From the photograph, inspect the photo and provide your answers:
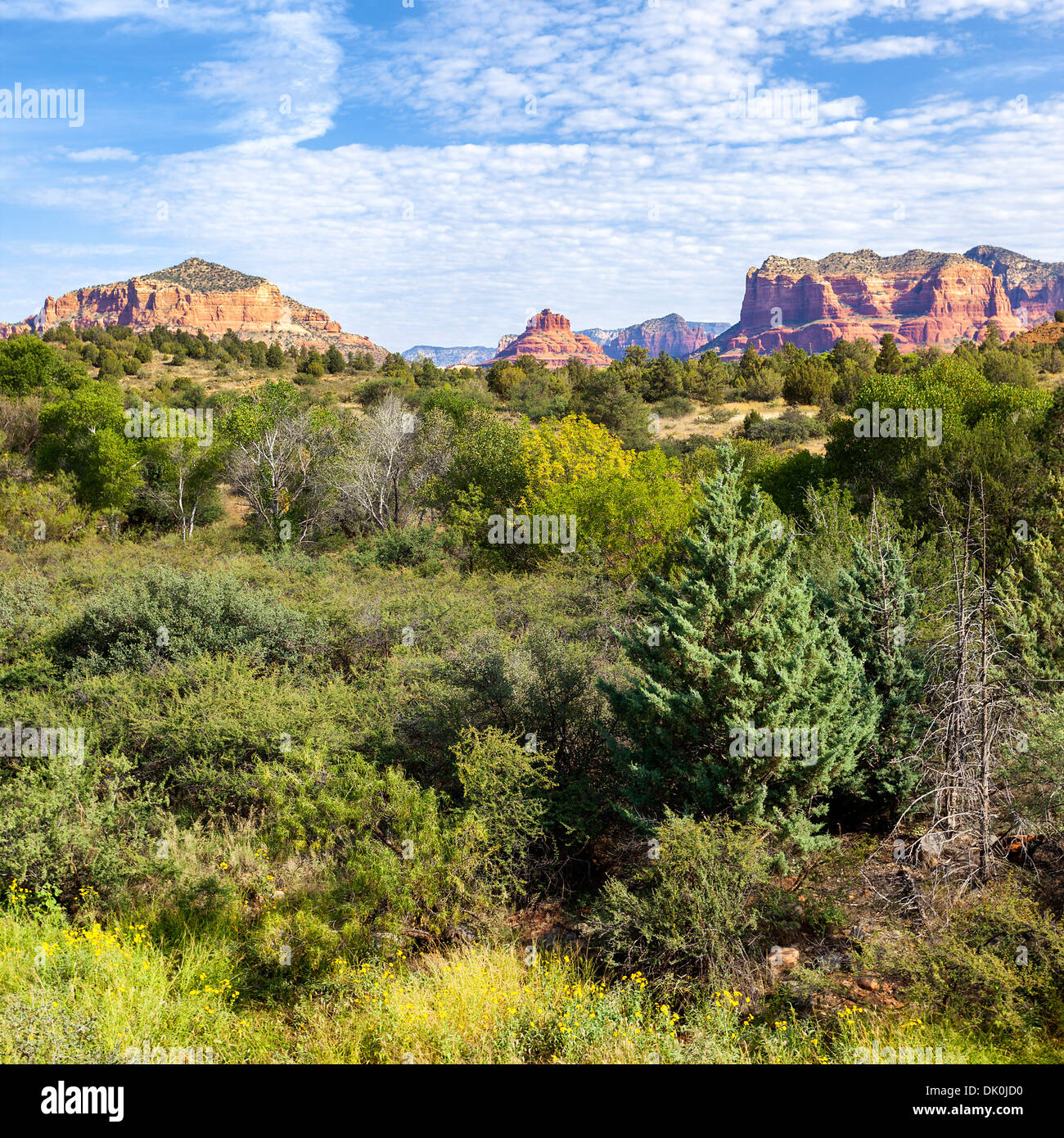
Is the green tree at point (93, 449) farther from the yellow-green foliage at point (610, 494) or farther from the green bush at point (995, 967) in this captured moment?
the green bush at point (995, 967)

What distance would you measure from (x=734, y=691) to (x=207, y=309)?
407ft

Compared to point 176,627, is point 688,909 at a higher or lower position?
lower

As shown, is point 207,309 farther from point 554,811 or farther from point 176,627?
point 554,811

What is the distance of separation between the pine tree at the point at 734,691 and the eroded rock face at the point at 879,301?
570ft

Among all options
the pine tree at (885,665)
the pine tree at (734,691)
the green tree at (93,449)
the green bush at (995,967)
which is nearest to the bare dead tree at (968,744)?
the green bush at (995,967)

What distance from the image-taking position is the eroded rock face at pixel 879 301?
16862 centimetres

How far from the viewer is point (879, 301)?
178125 mm

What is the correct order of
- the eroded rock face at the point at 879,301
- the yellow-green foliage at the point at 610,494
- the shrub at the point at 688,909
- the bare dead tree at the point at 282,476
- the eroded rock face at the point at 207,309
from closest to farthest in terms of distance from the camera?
the shrub at the point at 688,909
the yellow-green foliage at the point at 610,494
the bare dead tree at the point at 282,476
the eroded rock face at the point at 207,309
the eroded rock face at the point at 879,301

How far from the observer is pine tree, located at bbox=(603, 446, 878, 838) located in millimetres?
8758

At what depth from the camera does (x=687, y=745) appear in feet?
31.0

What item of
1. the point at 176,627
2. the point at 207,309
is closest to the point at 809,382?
the point at 176,627

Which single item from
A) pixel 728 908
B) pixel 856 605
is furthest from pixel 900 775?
pixel 728 908

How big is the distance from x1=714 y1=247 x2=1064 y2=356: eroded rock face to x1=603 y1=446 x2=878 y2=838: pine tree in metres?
174

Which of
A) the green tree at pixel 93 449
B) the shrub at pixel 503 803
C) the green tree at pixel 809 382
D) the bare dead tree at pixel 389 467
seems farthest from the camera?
the green tree at pixel 809 382
